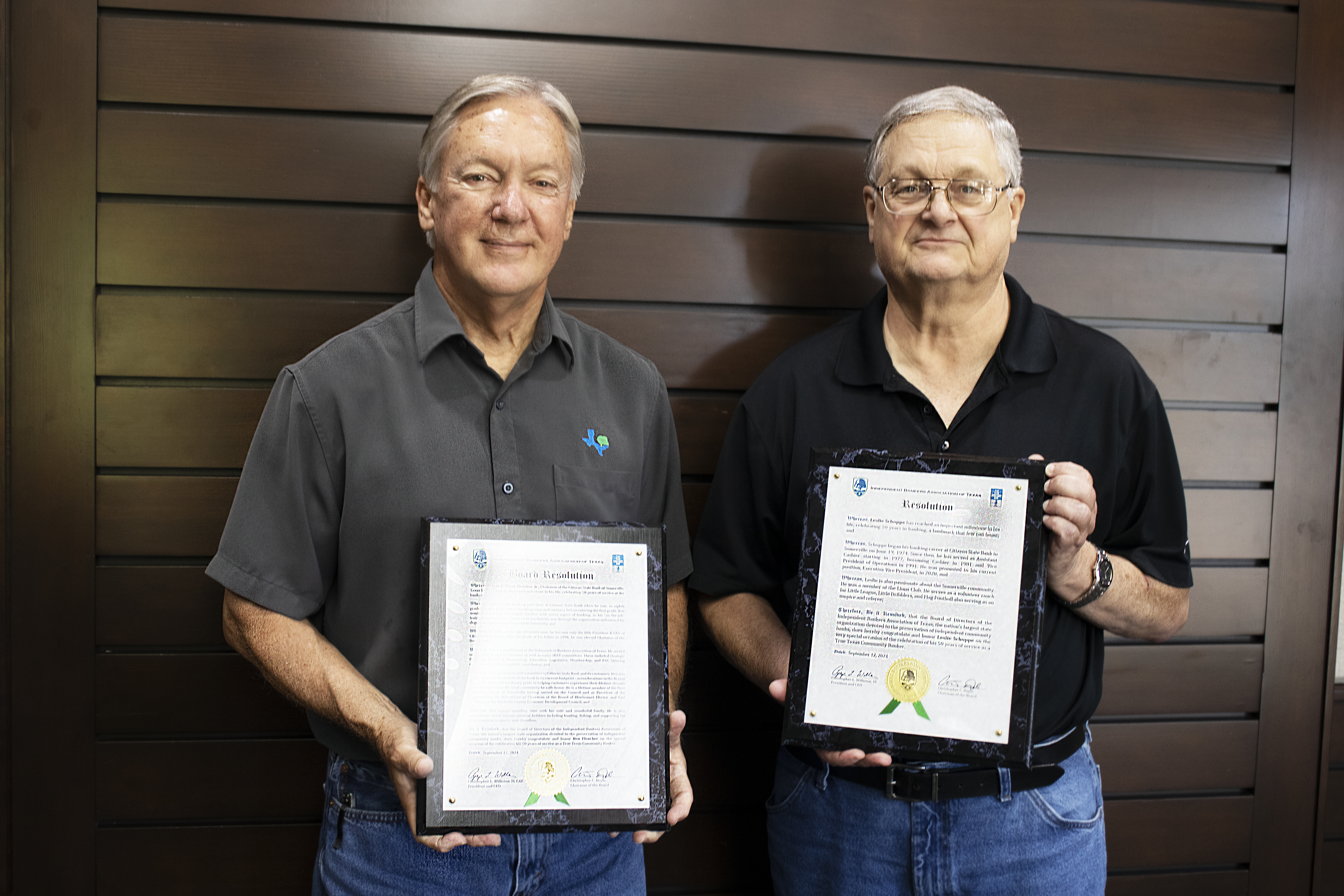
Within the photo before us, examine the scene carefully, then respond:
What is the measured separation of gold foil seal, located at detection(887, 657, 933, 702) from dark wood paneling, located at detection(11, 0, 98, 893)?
1.61 metres

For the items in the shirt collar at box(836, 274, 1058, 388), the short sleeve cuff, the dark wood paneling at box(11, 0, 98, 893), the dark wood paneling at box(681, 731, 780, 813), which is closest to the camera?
the short sleeve cuff

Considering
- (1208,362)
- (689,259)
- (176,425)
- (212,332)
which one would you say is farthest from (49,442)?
(1208,362)

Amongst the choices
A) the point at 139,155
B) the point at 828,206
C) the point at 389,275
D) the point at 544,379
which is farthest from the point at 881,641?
the point at 139,155

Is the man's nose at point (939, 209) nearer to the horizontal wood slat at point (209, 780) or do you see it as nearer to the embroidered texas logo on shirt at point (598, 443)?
the embroidered texas logo on shirt at point (598, 443)

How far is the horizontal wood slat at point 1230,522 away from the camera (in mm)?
2084

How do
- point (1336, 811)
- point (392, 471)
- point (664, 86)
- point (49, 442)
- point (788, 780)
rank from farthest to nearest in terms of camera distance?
point (1336, 811) < point (664, 86) < point (49, 442) < point (788, 780) < point (392, 471)

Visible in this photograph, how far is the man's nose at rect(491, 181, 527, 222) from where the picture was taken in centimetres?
137

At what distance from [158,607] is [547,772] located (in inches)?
42.7

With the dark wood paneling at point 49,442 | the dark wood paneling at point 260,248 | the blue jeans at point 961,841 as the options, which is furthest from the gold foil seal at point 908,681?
the dark wood paneling at point 49,442

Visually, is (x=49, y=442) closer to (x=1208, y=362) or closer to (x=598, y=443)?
(x=598, y=443)

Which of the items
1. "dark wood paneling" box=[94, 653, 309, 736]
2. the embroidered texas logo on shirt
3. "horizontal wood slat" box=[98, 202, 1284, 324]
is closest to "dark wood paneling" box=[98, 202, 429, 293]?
"horizontal wood slat" box=[98, 202, 1284, 324]

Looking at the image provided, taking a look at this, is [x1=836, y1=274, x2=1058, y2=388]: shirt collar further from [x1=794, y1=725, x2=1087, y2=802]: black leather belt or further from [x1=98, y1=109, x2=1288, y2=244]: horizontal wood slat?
[x1=794, y1=725, x2=1087, y2=802]: black leather belt

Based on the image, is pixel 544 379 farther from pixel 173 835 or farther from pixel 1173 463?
pixel 173 835

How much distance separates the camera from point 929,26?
1942 millimetres
